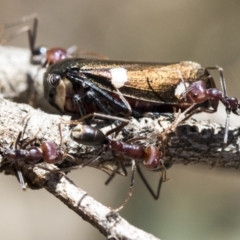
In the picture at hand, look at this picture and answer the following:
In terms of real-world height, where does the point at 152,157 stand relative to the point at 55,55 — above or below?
below

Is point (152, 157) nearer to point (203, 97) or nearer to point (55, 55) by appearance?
point (203, 97)

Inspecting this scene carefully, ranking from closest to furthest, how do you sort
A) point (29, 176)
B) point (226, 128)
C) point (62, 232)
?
point (29, 176)
point (226, 128)
point (62, 232)

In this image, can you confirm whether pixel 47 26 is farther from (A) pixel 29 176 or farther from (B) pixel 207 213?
(A) pixel 29 176

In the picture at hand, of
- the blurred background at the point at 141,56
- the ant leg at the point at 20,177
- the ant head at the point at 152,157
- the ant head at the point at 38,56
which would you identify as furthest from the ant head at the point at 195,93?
the blurred background at the point at 141,56

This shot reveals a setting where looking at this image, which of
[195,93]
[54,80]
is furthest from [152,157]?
[54,80]

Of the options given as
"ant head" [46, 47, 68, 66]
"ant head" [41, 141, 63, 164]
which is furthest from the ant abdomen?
"ant head" [46, 47, 68, 66]

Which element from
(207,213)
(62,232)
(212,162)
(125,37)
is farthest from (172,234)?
(125,37)
